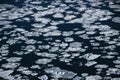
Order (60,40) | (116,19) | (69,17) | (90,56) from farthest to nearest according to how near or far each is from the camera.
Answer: (69,17) → (116,19) → (60,40) → (90,56)

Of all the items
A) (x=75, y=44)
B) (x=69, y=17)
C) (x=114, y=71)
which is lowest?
(x=114, y=71)

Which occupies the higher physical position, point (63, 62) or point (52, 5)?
point (52, 5)

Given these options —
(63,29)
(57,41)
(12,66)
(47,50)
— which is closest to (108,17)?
(63,29)

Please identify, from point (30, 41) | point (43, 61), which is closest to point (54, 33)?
point (30, 41)

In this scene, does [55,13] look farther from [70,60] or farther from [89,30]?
[70,60]

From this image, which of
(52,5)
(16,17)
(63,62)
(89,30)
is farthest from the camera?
(52,5)

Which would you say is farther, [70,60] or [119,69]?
[70,60]

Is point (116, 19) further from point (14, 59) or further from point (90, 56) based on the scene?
point (14, 59)
